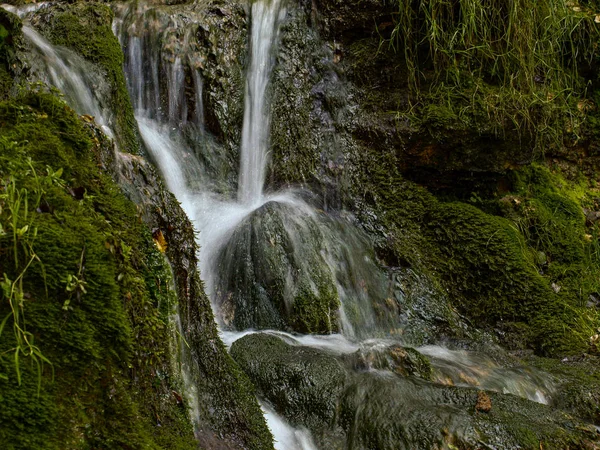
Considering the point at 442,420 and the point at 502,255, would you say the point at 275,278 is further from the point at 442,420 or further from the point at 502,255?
the point at 502,255

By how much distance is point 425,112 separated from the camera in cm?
598

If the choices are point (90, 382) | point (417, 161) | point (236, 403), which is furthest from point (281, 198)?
point (90, 382)

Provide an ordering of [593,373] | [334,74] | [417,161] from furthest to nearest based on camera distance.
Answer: [334,74] < [417,161] < [593,373]

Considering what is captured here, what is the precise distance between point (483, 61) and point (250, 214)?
319 cm

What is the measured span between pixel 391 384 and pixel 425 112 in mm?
3487

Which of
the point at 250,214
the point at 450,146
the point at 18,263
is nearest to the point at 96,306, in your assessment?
the point at 18,263

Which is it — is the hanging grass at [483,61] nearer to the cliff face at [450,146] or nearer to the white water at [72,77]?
the cliff face at [450,146]

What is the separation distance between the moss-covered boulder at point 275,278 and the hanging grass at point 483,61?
2.09m

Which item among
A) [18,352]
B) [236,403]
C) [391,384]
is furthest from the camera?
[391,384]

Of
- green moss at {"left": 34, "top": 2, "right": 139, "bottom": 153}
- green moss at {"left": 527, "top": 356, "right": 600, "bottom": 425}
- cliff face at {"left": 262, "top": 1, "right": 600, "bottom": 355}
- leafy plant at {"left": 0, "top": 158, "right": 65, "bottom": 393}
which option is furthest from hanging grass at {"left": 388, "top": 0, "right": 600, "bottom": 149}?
leafy plant at {"left": 0, "top": 158, "right": 65, "bottom": 393}

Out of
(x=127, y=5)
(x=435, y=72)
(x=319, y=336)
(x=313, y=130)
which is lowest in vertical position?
(x=319, y=336)

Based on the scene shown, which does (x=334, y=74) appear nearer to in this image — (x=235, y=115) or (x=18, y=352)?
(x=235, y=115)

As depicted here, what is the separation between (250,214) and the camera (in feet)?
16.6

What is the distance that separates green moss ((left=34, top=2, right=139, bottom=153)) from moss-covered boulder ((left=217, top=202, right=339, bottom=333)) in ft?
4.28
